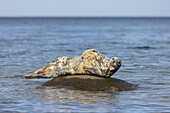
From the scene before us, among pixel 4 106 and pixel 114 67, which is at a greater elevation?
pixel 114 67

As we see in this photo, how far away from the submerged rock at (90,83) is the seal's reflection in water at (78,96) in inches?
13.5

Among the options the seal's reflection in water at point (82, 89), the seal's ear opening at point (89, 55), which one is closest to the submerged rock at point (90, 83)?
the seal's reflection in water at point (82, 89)

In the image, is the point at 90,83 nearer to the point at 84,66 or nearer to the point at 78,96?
the point at 84,66

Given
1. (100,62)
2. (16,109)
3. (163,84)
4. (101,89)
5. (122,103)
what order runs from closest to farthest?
(16,109)
(122,103)
(101,89)
(100,62)
(163,84)

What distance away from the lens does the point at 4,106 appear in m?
9.98

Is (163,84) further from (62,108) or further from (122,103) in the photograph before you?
(62,108)

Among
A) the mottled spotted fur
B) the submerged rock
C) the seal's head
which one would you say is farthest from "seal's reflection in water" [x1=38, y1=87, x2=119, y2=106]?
the seal's head

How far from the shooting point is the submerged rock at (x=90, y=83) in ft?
40.2

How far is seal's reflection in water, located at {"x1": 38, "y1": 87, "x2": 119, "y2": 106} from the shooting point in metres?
10.5

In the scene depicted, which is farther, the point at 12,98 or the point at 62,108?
the point at 12,98

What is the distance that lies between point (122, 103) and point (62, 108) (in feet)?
6.56

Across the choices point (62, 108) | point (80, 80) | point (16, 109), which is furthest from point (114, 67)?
point (16, 109)

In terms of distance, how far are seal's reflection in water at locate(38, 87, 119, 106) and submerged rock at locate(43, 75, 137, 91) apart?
0.34 m

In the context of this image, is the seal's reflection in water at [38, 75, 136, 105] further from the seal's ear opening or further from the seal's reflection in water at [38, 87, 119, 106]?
the seal's ear opening
